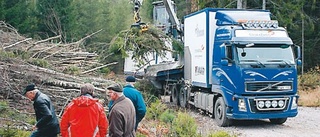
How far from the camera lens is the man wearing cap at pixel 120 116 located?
5.96 metres

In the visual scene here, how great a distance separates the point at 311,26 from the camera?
2880cm

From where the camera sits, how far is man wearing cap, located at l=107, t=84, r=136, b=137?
5961 mm

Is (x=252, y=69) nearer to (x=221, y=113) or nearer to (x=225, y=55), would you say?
(x=225, y=55)

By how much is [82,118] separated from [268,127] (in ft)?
25.6

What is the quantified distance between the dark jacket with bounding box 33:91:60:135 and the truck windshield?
653 cm

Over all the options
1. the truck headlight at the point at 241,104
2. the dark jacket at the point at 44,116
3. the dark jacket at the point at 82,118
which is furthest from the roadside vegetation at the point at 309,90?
the dark jacket at the point at 82,118

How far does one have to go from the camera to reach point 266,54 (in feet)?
39.2

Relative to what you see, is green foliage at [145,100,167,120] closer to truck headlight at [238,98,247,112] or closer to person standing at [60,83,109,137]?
truck headlight at [238,98,247,112]

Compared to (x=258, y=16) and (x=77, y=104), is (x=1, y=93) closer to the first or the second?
(x=77, y=104)

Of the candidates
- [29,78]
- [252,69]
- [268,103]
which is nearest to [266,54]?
[252,69]

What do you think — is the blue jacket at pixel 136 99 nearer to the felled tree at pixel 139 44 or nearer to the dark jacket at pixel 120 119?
the dark jacket at pixel 120 119

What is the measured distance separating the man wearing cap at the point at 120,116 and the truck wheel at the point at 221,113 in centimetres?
650

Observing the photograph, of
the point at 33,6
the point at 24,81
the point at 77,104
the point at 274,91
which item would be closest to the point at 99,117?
the point at 77,104

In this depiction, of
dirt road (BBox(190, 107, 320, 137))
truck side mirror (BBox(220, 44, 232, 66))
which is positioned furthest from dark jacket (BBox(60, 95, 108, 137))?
truck side mirror (BBox(220, 44, 232, 66))
